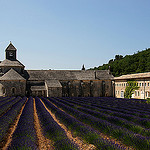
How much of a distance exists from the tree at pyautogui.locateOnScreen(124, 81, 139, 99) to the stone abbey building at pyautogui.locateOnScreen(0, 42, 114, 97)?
29.6 ft

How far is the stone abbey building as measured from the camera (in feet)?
111

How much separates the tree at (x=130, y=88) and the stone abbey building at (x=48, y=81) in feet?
29.6

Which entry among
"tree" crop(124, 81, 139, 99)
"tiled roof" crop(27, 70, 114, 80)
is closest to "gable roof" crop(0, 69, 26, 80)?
"tiled roof" crop(27, 70, 114, 80)

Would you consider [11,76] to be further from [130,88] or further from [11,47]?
[130,88]

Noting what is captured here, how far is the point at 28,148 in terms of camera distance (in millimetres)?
5570

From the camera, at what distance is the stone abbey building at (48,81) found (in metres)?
33.8

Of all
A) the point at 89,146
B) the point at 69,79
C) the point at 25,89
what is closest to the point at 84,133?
the point at 89,146

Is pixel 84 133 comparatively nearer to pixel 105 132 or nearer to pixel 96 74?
pixel 105 132

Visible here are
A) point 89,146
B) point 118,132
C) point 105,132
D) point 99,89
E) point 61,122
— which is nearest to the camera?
point 89,146

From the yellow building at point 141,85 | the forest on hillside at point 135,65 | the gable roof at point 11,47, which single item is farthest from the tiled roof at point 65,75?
the forest on hillside at point 135,65

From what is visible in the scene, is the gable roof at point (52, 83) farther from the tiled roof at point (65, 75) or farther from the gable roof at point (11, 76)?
the gable roof at point (11, 76)

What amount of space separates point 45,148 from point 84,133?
6.26ft

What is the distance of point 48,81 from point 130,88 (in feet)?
53.3

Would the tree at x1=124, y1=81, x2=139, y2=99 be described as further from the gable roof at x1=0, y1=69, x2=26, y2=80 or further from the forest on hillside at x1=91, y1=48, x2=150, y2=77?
the forest on hillside at x1=91, y1=48, x2=150, y2=77
